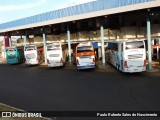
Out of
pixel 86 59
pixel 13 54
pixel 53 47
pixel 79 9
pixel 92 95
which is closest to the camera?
pixel 92 95

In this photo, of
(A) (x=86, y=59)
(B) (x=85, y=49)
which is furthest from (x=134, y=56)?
(B) (x=85, y=49)

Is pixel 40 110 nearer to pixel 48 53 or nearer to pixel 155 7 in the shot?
pixel 155 7

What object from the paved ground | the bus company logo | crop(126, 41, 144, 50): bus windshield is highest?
crop(126, 41, 144, 50): bus windshield

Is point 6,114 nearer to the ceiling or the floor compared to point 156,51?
nearer to the floor

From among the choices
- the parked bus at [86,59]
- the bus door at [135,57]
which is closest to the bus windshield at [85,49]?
the parked bus at [86,59]

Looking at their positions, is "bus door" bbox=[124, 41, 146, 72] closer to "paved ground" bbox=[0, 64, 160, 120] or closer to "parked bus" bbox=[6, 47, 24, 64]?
"paved ground" bbox=[0, 64, 160, 120]

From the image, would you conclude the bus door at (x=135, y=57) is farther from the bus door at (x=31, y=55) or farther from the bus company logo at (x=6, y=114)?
the bus door at (x=31, y=55)

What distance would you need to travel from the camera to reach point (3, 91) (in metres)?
19.3

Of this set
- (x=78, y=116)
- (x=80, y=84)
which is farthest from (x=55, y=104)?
(x=80, y=84)

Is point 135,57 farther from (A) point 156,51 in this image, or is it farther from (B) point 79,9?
(B) point 79,9

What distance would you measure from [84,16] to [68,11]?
8.00m

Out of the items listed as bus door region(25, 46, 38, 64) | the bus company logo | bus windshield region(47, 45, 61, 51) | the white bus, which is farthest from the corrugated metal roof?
the bus company logo

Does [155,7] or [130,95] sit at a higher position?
[155,7]

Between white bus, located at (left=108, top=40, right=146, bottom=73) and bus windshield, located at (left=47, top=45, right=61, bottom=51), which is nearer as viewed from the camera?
white bus, located at (left=108, top=40, right=146, bottom=73)
